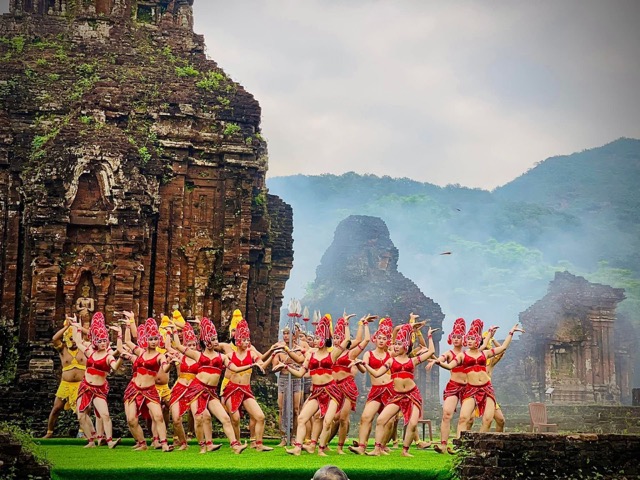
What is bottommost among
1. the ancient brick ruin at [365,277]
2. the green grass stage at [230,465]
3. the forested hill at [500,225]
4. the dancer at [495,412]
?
Answer: the green grass stage at [230,465]

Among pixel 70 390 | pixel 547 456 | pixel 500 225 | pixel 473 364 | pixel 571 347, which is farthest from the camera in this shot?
pixel 500 225

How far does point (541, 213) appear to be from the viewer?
89750mm

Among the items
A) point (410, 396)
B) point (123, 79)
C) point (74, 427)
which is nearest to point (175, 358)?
point (410, 396)

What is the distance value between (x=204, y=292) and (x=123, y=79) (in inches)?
195

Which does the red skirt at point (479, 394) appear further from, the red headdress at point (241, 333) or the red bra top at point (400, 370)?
the red headdress at point (241, 333)

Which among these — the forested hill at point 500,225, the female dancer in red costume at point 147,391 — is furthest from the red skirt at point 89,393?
the forested hill at point 500,225

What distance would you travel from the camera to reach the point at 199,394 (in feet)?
54.8

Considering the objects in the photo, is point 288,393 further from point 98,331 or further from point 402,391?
point 402,391

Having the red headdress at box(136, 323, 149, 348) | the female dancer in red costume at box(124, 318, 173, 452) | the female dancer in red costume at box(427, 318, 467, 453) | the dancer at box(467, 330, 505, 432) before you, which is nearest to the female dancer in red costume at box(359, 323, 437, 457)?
the female dancer in red costume at box(427, 318, 467, 453)

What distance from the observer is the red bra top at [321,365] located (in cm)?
1670

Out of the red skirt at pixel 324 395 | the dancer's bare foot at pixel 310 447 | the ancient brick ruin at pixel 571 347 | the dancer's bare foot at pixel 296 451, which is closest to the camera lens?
the dancer's bare foot at pixel 296 451

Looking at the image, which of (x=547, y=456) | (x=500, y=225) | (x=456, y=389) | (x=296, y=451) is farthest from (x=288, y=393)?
(x=500, y=225)

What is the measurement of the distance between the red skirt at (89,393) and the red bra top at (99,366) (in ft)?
0.57

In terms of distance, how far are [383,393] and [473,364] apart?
131cm
